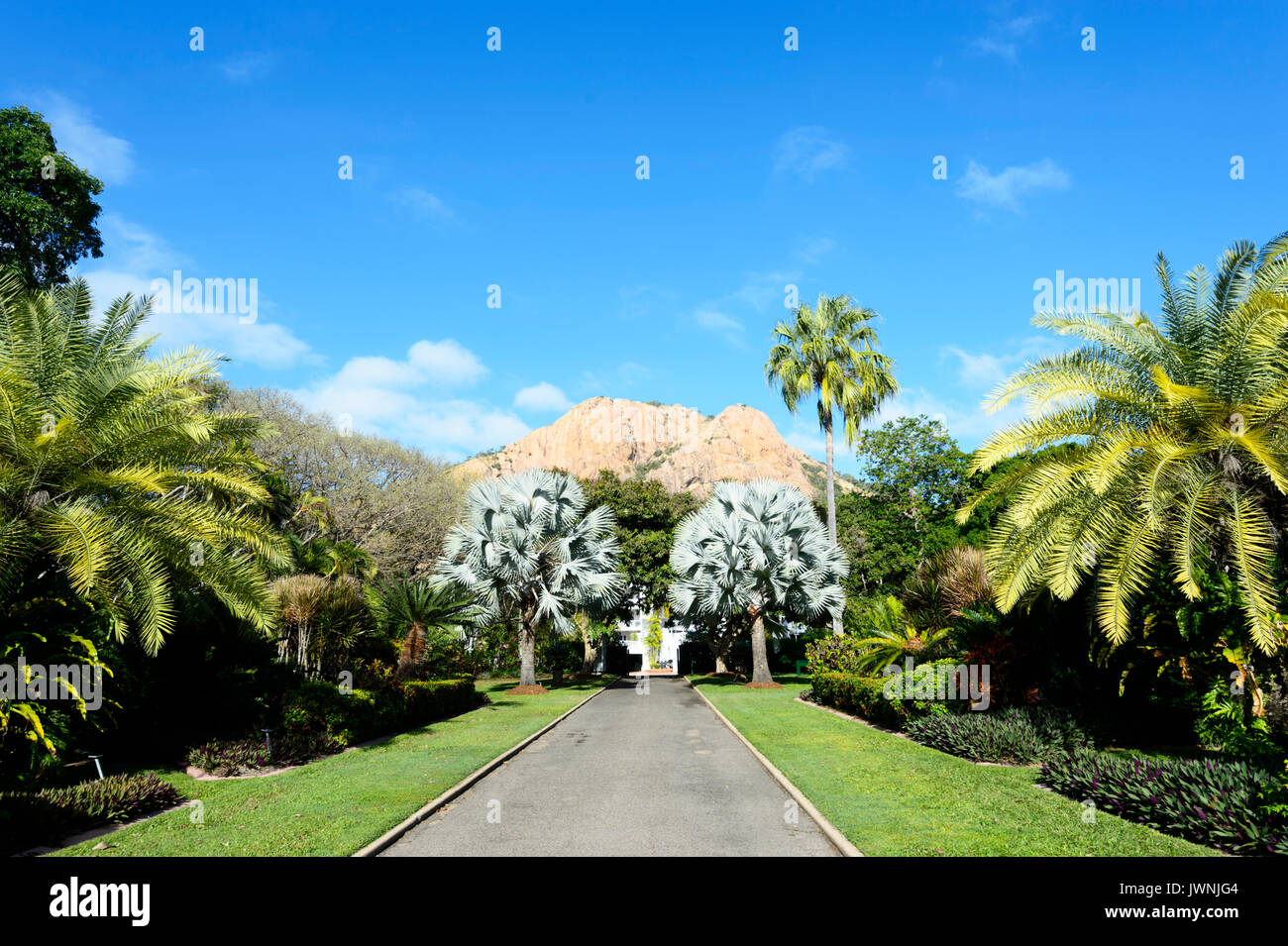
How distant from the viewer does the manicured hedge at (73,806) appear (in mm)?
7094

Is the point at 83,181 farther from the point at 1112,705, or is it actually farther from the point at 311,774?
the point at 1112,705

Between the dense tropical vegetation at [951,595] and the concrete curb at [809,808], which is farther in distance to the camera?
the dense tropical vegetation at [951,595]

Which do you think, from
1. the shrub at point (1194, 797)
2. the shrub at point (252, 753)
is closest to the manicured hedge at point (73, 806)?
the shrub at point (252, 753)

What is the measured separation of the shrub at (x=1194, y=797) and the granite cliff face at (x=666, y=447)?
143884mm

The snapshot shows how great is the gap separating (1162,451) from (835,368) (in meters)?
22.4

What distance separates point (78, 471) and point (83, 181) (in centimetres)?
1860

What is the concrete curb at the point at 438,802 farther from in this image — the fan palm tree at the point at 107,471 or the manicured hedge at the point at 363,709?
the fan palm tree at the point at 107,471

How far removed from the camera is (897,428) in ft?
145

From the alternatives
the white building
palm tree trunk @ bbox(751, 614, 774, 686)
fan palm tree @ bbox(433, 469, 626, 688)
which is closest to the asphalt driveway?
fan palm tree @ bbox(433, 469, 626, 688)

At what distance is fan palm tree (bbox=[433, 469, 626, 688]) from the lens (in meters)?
29.7

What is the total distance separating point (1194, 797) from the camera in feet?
24.0

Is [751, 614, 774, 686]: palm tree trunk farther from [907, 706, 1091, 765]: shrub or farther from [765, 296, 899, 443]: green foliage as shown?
[907, 706, 1091, 765]: shrub
